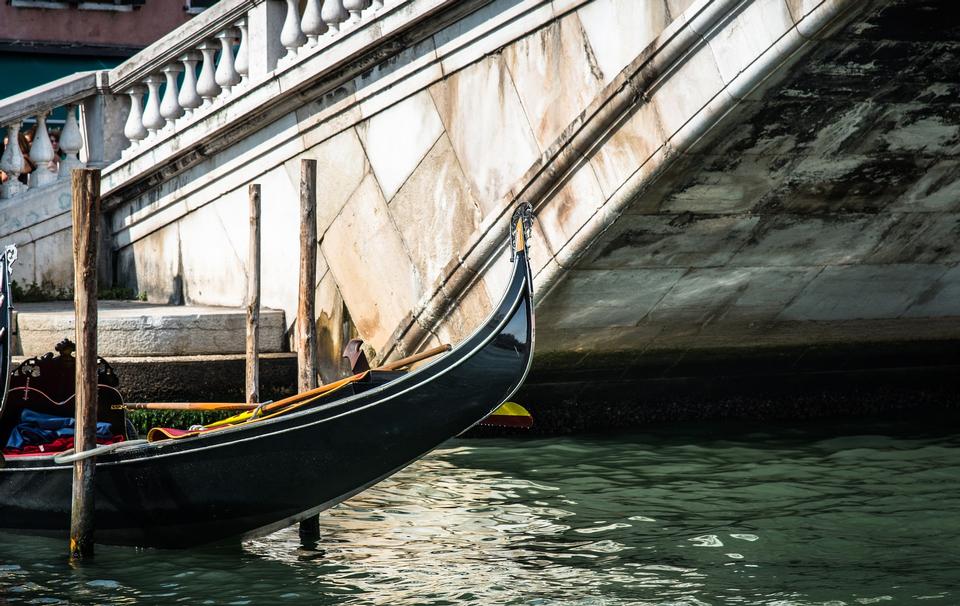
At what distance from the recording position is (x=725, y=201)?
6887mm

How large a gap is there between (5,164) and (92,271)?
143 inches

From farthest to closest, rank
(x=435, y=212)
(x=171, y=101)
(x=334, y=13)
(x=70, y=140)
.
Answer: (x=70, y=140) < (x=171, y=101) < (x=334, y=13) < (x=435, y=212)

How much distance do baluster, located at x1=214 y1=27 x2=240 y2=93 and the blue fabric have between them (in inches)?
106

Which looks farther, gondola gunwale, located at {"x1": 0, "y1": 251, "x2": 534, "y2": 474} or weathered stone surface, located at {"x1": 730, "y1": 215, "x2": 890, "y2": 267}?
weathered stone surface, located at {"x1": 730, "y1": 215, "x2": 890, "y2": 267}

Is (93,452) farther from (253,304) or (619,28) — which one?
(619,28)

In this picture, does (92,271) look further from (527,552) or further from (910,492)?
(910,492)

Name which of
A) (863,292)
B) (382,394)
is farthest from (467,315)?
(863,292)

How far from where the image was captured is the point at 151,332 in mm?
7918

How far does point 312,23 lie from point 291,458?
3.18 m

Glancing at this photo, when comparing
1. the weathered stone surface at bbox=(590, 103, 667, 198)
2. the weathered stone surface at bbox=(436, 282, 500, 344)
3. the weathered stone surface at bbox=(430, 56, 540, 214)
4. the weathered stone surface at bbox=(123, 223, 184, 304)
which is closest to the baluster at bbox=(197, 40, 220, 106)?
the weathered stone surface at bbox=(123, 223, 184, 304)

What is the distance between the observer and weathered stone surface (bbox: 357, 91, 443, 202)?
739 centimetres

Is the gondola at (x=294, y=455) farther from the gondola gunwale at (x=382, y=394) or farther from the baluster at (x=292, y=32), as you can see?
the baluster at (x=292, y=32)

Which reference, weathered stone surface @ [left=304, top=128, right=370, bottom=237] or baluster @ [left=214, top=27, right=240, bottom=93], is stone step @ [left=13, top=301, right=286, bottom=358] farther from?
baluster @ [left=214, top=27, right=240, bottom=93]

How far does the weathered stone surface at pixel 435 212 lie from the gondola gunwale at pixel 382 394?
6.76ft
